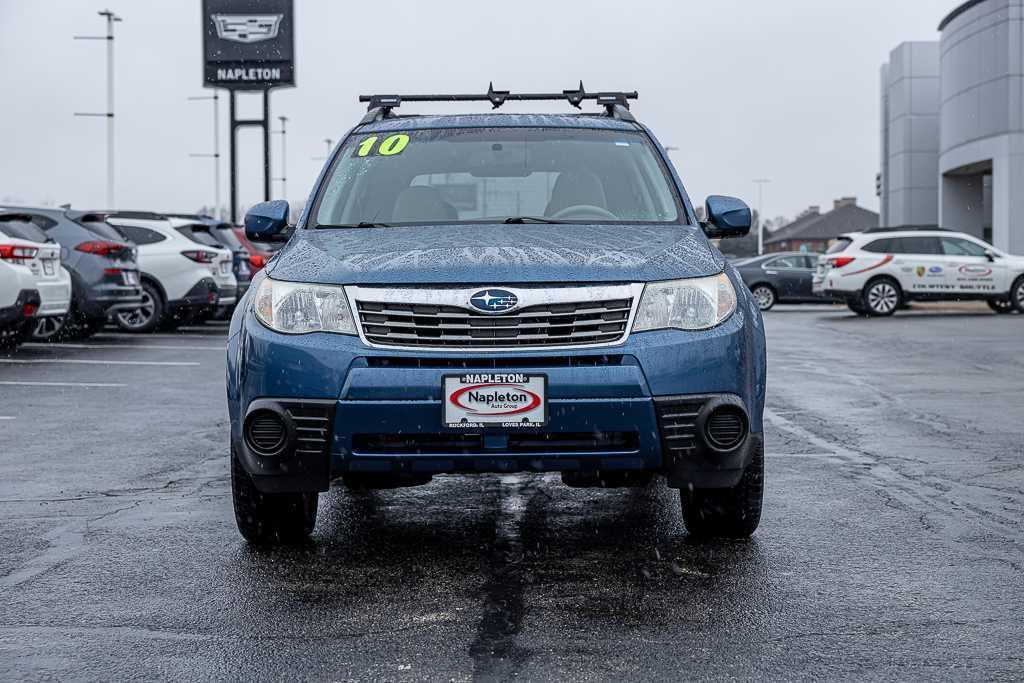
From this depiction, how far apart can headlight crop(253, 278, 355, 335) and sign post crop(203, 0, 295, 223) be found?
3340 centimetres

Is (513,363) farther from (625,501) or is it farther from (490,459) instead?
(625,501)

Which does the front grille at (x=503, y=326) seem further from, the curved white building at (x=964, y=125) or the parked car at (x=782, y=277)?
the curved white building at (x=964, y=125)

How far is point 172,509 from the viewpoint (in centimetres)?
614

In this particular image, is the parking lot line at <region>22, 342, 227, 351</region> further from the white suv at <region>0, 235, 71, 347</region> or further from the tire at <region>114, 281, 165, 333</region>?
the tire at <region>114, 281, 165, 333</region>

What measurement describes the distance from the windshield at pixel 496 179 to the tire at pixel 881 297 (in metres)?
19.9

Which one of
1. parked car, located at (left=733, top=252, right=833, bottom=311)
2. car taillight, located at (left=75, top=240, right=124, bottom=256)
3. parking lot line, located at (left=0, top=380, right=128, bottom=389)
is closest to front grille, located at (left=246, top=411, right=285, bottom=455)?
parking lot line, located at (left=0, top=380, right=128, bottom=389)

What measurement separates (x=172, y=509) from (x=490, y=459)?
2.14 m

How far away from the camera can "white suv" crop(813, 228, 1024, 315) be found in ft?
83.2

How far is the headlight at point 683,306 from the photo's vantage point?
4680mm

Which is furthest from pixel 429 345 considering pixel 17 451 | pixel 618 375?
pixel 17 451

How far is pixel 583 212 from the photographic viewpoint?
586 centimetres

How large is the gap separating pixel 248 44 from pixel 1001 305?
2147cm

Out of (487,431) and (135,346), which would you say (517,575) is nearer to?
(487,431)

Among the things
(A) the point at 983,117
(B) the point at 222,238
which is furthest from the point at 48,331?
(A) the point at 983,117
